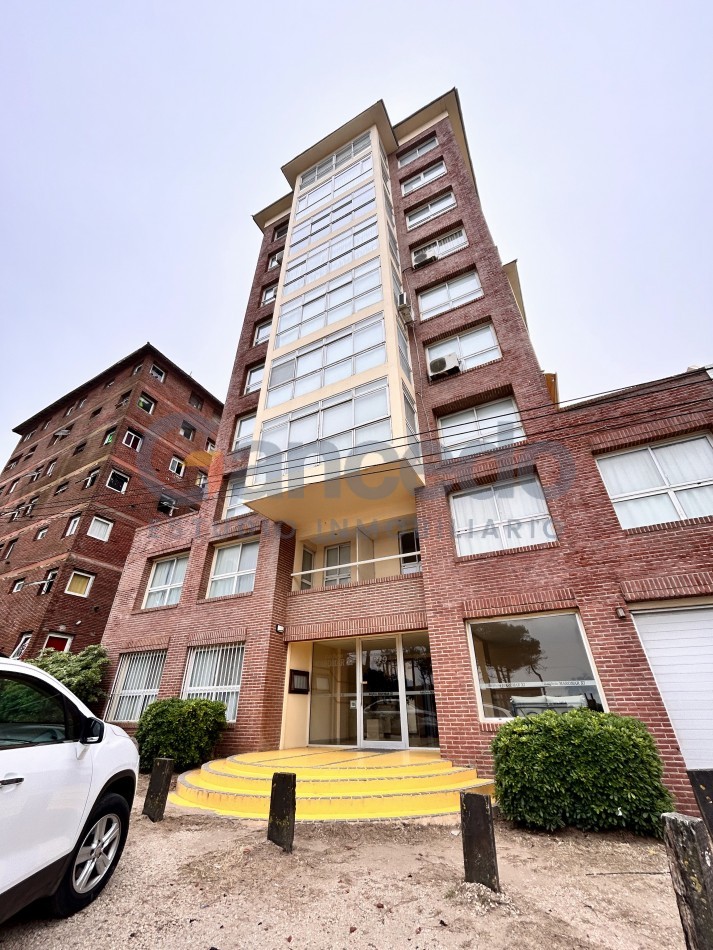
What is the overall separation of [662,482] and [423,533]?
4880 millimetres

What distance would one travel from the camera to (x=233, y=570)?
12.7m

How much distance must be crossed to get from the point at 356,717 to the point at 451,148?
20.9 m

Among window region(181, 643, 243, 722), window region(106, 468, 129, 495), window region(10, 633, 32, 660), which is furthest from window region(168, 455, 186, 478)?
window region(181, 643, 243, 722)

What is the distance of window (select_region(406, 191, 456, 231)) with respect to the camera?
52.5ft

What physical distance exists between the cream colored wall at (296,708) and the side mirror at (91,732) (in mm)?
7970

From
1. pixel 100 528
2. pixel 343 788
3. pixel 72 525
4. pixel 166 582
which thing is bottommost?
pixel 343 788

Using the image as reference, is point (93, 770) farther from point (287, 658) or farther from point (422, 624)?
point (287, 658)

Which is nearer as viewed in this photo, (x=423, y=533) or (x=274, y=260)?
(x=423, y=533)

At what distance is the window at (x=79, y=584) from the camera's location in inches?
659

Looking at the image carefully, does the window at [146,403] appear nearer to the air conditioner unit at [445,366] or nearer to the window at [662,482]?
the air conditioner unit at [445,366]

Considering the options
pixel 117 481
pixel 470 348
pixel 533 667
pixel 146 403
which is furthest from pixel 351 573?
pixel 146 403

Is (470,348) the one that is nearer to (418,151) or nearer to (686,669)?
(686,669)

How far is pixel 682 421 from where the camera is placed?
331 inches

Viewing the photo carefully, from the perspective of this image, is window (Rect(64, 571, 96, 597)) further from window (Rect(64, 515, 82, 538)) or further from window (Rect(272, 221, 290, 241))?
window (Rect(272, 221, 290, 241))
